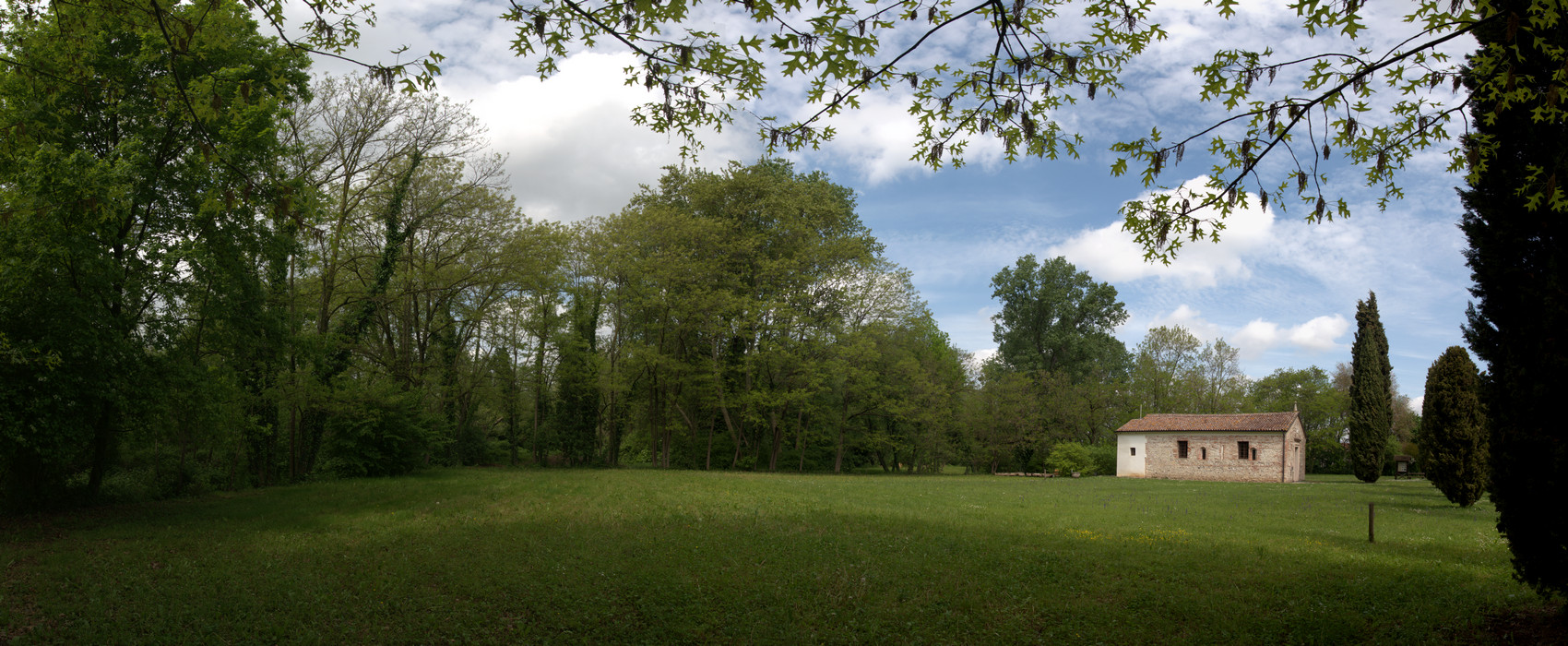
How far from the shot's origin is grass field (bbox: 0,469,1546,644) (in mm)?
7062

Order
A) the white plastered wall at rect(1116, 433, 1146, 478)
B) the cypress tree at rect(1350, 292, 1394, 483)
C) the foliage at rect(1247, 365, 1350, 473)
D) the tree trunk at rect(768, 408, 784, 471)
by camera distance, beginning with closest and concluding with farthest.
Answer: the cypress tree at rect(1350, 292, 1394, 483) < the tree trunk at rect(768, 408, 784, 471) < the white plastered wall at rect(1116, 433, 1146, 478) < the foliage at rect(1247, 365, 1350, 473)

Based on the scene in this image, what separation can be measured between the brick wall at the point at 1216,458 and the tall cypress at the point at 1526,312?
29.3m

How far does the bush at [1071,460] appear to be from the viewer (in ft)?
119

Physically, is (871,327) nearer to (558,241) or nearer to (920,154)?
(558,241)

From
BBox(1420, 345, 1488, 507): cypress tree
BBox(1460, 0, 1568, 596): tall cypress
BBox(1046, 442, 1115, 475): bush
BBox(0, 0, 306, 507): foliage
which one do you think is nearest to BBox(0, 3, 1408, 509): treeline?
BBox(0, 0, 306, 507): foliage

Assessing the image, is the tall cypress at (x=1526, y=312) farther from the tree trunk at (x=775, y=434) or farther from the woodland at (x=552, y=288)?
the tree trunk at (x=775, y=434)

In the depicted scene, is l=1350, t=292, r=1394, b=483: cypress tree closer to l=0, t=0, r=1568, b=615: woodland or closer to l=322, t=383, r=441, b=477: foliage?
l=0, t=0, r=1568, b=615: woodland

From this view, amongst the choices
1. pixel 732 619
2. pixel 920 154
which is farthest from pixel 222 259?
pixel 920 154

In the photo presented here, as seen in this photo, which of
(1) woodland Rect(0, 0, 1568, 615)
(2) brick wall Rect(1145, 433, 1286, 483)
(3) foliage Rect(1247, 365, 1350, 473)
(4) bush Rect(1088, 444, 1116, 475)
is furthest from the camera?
(3) foliage Rect(1247, 365, 1350, 473)

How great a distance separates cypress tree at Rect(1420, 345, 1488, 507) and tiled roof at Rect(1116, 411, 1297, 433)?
14368mm

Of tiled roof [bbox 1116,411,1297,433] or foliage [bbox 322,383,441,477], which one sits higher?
tiled roof [bbox 1116,411,1297,433]

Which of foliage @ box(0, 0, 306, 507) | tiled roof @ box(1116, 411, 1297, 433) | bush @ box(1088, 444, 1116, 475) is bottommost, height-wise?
bush @ box(1088, 444, 1116, 475)

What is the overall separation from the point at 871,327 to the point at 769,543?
22.6m

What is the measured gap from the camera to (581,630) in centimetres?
714
